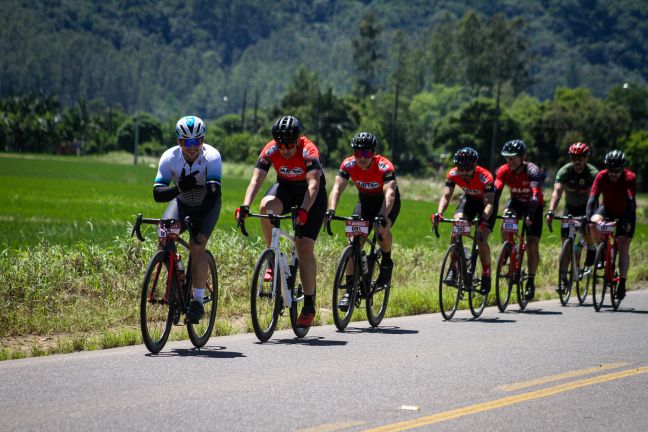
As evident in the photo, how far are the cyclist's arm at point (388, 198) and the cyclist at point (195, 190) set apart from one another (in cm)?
251

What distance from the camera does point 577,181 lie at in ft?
49.6

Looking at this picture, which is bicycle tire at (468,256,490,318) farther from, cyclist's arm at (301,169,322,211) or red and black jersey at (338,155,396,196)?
cyclist's arm at (301,169,322,211)

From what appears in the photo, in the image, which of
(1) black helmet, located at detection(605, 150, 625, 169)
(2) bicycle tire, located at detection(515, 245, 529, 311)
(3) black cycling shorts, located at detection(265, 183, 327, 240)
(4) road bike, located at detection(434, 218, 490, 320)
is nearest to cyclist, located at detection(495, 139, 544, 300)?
(2) bicycle tire, located at detection(515, 245, 529, 311)

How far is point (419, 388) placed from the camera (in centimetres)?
780

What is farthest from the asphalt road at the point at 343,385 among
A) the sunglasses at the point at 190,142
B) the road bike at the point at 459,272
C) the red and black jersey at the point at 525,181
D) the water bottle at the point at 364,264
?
the red and black jersey at the point at 525,181

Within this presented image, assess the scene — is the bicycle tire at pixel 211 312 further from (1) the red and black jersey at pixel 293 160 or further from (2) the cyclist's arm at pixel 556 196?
(2) the cyclist's arm at pixel 556 196

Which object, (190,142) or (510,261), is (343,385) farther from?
(510,261)

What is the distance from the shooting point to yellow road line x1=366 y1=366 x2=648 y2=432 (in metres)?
6.57

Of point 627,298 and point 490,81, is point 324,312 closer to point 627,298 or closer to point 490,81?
point 627,298

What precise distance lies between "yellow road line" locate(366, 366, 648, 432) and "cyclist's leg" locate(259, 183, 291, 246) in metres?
3.47

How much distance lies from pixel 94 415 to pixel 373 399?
2018 mm

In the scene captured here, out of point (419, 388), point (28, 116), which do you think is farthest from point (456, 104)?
point (419, 388)

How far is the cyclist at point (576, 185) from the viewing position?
14.7 metres

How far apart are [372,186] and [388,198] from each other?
495 mm
